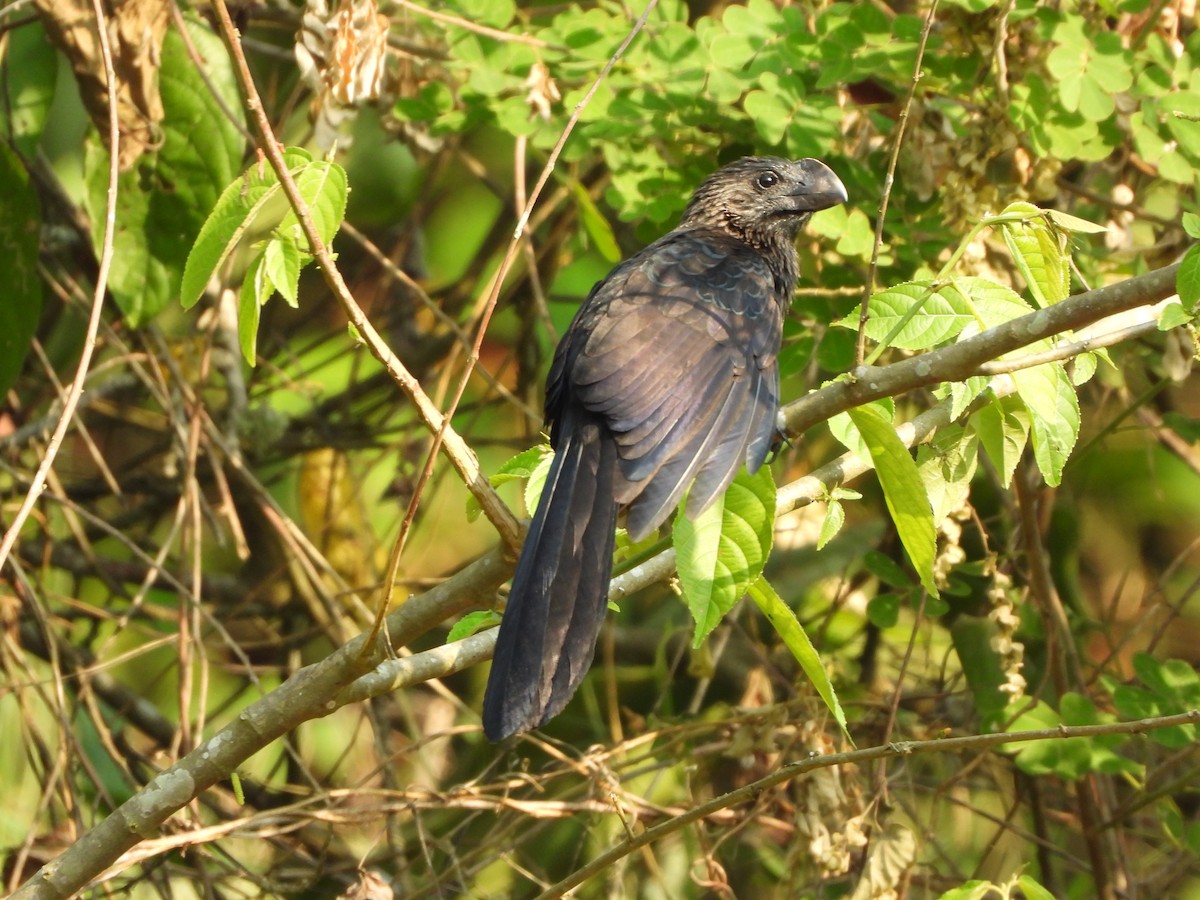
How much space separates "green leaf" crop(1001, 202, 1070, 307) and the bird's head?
3.54 ft

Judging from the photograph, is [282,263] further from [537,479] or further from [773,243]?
[773,243]

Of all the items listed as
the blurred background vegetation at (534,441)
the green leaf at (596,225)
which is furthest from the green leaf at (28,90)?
the green leaf at (596,225)

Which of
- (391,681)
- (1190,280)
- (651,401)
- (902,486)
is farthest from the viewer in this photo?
(651,401)

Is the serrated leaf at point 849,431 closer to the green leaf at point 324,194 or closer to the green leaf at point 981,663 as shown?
the green leaf at point 324,194

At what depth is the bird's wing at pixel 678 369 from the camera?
2102 mm

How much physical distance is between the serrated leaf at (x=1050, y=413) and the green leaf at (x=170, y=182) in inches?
81.9

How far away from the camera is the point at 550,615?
1.82 meters

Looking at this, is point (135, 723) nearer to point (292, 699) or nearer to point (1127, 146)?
point (292, 699)

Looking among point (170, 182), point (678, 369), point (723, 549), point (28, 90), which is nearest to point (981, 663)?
point (678, 369)

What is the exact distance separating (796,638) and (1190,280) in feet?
2.22

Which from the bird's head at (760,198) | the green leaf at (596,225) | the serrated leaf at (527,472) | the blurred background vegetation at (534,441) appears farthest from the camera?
the green leaf at (596,225)

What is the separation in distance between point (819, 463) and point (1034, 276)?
2248 millimetres

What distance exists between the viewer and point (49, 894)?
6.07 ft

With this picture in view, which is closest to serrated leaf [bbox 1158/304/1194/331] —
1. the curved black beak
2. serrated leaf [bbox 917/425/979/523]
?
serrated leaf [bbox 917/425/979/523]
